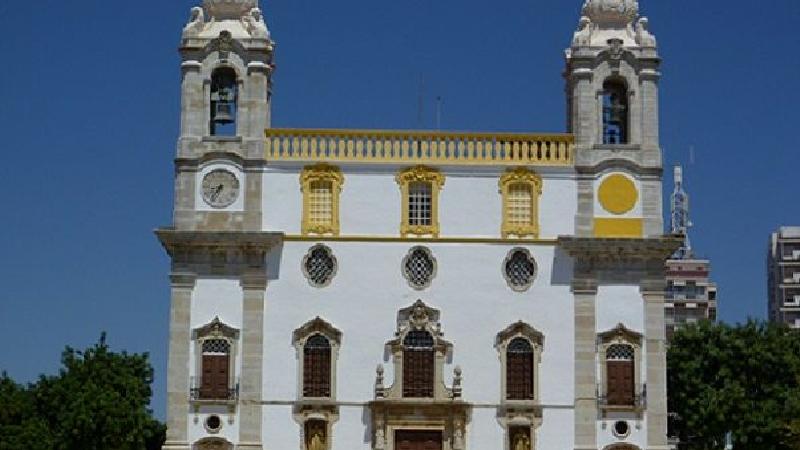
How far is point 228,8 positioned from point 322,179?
18.8 feet

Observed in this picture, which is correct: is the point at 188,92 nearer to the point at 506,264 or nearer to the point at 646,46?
the point at 506,264

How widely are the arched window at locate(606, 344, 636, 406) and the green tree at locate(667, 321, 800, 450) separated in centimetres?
698

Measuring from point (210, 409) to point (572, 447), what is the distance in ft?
32.4

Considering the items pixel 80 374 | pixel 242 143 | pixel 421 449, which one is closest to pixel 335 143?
pixel 242 143

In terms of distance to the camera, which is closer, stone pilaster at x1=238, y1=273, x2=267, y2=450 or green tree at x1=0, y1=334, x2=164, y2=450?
stone pilaster at x1=238, y1=273, x2=267, y2=450

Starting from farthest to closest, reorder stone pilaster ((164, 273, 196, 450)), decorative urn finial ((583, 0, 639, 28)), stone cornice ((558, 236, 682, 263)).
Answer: decorative urn finial ((583, 0, 639, 28)), stone cornice ((558, 236, 682, 263)), stone pilaster ((164, 273, 196, 450))

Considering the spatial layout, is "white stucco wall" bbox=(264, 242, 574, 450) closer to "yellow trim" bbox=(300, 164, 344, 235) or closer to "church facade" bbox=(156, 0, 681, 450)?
"church facade" bbox=(156, 0, 681, 450)

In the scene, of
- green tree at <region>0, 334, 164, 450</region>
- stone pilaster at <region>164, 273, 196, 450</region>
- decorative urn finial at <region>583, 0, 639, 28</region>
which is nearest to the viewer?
stone pilaster at <region>164, 273, 196, 450</region>

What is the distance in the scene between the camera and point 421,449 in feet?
145

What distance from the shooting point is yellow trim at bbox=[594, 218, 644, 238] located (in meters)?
45.2

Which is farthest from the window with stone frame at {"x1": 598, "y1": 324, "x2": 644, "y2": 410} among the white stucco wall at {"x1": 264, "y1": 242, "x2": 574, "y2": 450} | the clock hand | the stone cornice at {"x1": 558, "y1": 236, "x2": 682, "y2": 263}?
the clock hand

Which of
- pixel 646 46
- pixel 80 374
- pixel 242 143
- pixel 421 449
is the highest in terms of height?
pixel 646 46

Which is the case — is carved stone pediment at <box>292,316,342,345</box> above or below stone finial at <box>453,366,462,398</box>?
above

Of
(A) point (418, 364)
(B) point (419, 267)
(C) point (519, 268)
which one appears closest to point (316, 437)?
(A) point (418, 364)
